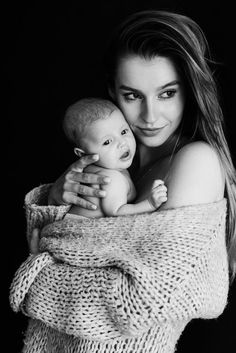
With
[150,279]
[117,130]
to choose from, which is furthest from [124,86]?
[150,279]

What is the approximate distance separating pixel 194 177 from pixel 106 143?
0.27 metres

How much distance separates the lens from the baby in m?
1.74

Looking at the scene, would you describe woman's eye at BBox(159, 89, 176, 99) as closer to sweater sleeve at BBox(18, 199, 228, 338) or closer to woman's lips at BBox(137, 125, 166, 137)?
woman's lips at BBox(137, 125, 166, 137)

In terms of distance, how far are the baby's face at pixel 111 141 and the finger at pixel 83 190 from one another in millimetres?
82

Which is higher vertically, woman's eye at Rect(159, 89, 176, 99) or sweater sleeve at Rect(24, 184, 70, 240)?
woman's eye at Rect(159, 89, 176, 99)

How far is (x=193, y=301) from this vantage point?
5.17 feet

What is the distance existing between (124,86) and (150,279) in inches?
23.3

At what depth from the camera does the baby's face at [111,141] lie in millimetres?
1752

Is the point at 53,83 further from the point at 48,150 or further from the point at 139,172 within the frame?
the point at 139,172

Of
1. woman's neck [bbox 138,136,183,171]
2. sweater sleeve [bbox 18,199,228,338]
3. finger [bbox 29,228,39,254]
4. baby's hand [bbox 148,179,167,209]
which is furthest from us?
woman's neck [bbox 138,136,183,171]

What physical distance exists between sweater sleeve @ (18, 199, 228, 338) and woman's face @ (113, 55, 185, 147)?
0.32 m

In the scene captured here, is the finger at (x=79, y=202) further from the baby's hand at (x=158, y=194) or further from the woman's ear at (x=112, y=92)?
the woman's ear at (x=112, y=92)

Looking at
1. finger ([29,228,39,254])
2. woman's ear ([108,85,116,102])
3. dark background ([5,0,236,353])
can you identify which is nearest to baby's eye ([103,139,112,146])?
woman's ear ([108,85,116,102])

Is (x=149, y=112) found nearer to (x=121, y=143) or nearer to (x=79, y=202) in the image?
(x=121, y=143)
